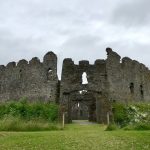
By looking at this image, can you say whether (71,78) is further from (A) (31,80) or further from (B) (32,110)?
(A) (31,80)

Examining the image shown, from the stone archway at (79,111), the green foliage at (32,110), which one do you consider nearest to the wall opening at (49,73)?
the green foliage at (32,110)

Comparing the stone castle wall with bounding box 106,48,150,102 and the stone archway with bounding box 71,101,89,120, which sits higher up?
the stone castle wall with bounding box 106,48,150,102

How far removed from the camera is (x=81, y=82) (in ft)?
123

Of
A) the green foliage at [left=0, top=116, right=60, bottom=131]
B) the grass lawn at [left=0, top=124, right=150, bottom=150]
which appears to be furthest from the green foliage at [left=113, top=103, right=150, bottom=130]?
the grass lawn at [left=0, top=124, right=150, bottom=150]

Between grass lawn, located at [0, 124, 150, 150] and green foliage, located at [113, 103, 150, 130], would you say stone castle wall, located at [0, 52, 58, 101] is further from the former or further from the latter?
grass lawn, located at [0, 124, 150, 150]

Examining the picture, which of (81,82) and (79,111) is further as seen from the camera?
(79,111)

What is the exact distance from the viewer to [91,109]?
4078 centimetres

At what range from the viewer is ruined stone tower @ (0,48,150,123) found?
37.1 metres

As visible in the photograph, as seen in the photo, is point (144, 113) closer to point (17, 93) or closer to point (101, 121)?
point (101, 121)

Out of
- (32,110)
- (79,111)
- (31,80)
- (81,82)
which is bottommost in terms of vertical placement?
(32,110)

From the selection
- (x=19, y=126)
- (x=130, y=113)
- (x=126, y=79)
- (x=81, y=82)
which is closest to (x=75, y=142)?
(x=19, y=126)

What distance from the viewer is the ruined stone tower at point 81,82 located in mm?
37125

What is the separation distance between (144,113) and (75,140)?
19411 millimetres

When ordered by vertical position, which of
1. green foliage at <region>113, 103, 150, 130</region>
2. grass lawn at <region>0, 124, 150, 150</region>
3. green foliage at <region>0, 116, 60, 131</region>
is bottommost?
grass lawn at <region>0, 124, 150, 150</region>
